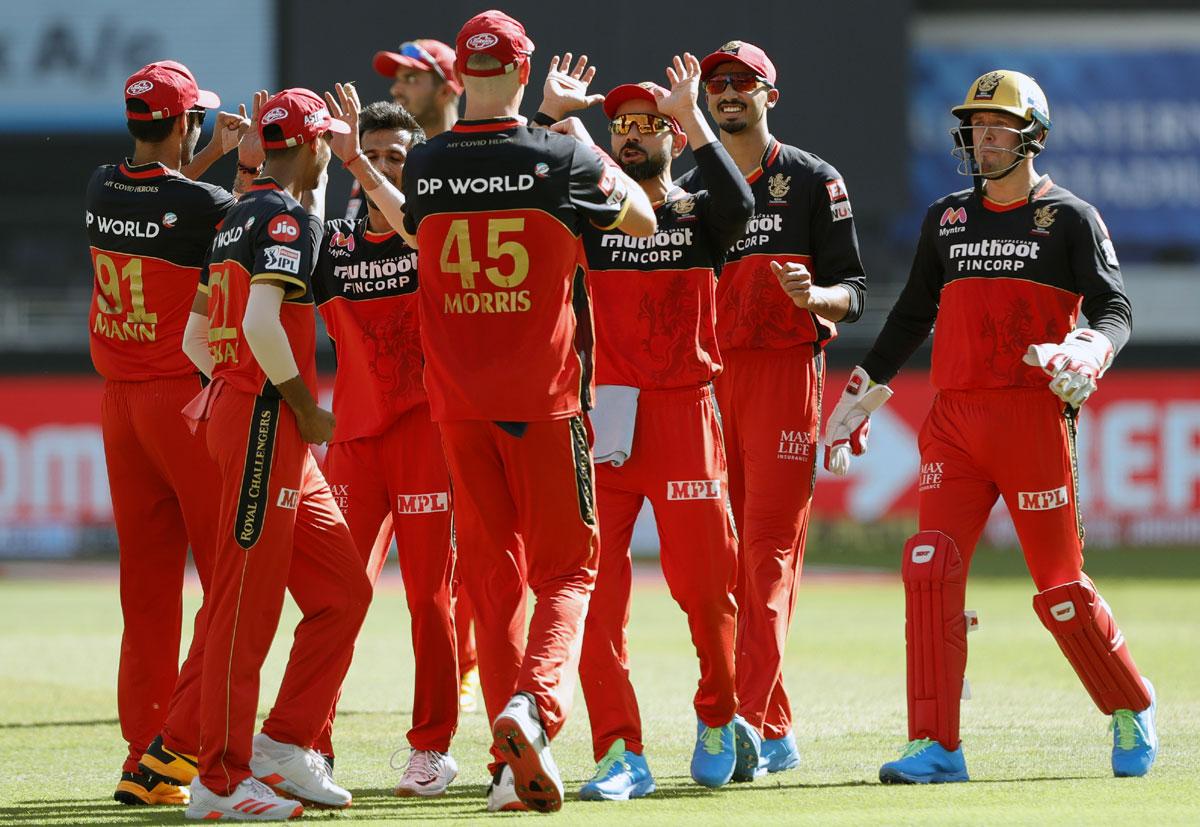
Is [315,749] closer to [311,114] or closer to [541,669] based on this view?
[541,669]

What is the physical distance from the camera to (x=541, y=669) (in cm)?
610

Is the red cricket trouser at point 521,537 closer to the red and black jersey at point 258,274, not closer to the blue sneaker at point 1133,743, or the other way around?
the red and black jersey at point 258,274

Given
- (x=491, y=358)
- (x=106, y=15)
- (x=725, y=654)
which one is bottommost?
(x=725, y=654)

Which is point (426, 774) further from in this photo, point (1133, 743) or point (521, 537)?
point (1133, 743)

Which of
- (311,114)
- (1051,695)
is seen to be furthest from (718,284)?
(1051,695)

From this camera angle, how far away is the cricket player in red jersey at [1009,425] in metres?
7.01

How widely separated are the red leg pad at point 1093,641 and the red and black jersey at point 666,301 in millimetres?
1569

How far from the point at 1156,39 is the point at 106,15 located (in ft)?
54.8

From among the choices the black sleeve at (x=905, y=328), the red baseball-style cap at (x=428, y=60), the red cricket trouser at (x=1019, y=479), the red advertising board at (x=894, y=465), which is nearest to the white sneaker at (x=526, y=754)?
the red cricket trouser at (x=1019, y=479)

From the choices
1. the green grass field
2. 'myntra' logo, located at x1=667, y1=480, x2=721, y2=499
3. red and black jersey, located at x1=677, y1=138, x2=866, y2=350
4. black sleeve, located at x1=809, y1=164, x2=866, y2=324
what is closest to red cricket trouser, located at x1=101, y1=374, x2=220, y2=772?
the green grass field

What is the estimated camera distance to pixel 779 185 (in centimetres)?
784

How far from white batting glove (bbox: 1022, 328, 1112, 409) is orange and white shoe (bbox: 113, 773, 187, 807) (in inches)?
135

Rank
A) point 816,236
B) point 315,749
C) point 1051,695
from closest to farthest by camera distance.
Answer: point 315,749 → point 816,236 → point 1051,695

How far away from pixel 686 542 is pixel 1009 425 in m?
1.33
